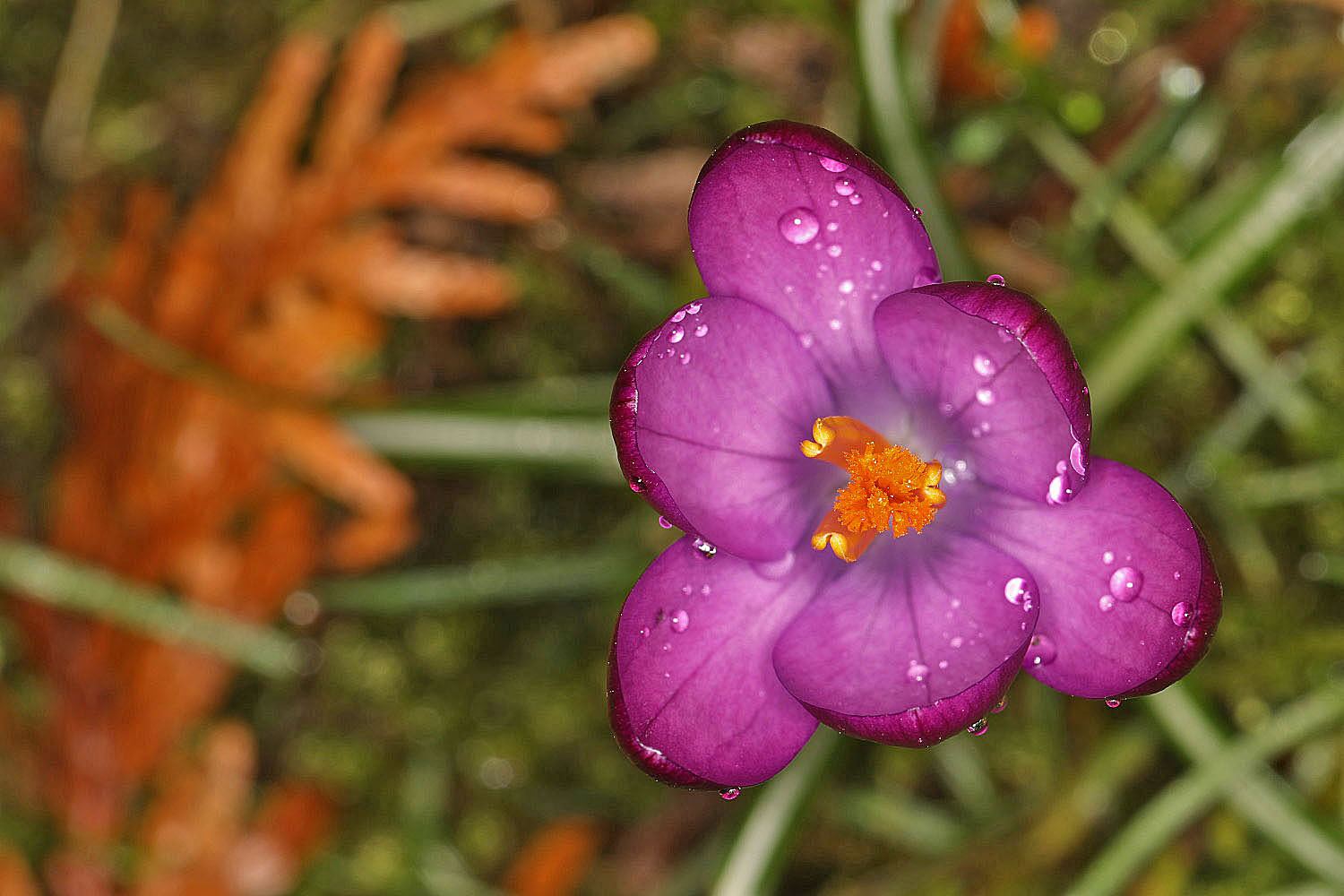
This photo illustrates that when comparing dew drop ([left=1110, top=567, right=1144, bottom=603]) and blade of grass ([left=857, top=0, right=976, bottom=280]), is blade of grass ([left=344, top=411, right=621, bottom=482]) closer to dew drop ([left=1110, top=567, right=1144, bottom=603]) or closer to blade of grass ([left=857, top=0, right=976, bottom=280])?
blade of grass ([left=857, top=0, right=976, bottom=280])

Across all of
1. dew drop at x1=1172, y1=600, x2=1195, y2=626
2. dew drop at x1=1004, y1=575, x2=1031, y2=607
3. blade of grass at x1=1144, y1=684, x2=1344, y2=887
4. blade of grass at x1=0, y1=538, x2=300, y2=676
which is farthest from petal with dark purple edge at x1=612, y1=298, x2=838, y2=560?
blade of grass at x1=0, y1=538, x2=300, y2=676

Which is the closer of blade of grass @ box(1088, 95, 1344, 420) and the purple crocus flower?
the purple crocus flower

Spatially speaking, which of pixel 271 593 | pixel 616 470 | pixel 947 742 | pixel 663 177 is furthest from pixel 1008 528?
pixel 271 593

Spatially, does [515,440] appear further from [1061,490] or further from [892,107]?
[1061,490]

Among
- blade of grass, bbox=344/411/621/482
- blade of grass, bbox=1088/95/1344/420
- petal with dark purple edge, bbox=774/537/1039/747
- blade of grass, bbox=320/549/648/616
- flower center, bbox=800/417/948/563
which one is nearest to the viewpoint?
petal with dark purple edge, bbox=774/537/1039/747

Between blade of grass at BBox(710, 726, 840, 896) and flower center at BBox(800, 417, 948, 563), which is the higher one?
flower center at BBox(800, 417, 948, 563)

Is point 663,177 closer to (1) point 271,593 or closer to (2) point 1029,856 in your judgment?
(1) point 271,593

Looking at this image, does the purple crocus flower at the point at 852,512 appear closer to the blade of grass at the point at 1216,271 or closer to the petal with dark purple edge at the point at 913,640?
the petal with dark purple edge at the point at 913,640
